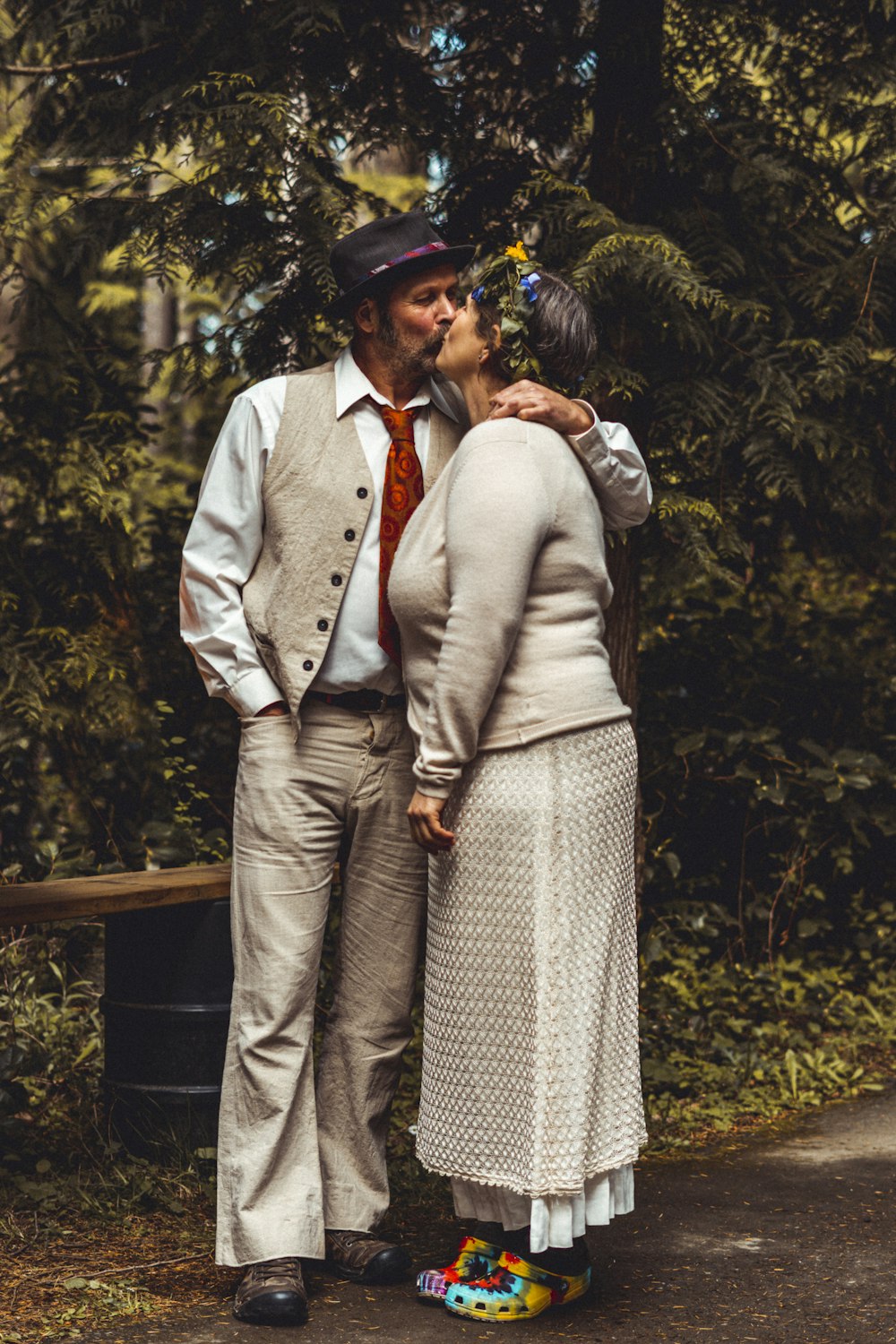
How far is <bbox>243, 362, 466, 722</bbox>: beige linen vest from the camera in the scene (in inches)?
145

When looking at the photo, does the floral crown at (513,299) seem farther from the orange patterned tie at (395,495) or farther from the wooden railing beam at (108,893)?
the wooden railing beam at (108,893)

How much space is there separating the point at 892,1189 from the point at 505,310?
2.77 meters

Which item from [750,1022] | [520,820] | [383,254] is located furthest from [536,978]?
[750,1022]

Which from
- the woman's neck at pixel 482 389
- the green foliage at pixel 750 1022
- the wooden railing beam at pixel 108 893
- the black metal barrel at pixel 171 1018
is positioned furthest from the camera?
the green foliage at pixel 750 1022

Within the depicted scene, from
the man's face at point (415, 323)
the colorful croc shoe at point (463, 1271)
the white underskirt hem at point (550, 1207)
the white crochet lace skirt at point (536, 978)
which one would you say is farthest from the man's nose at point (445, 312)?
the colorful croc shoe at point (463, 1271)

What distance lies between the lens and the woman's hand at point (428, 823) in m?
3.47

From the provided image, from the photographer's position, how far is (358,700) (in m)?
3.81

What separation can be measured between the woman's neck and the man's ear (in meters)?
0.38

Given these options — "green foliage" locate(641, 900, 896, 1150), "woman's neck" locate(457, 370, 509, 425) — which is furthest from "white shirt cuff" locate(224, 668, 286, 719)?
"green foliage" locate(641, 900, 896, 1150)

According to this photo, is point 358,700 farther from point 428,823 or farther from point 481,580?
point 481,580

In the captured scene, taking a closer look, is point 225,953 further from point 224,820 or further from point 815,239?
point 815,239

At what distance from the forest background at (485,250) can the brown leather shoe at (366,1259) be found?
1017mm

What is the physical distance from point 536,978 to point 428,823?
413mm

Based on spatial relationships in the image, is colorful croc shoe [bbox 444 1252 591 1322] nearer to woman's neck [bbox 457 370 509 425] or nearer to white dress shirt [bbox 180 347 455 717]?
white dress shirt [bbox 180 347 455 717]
